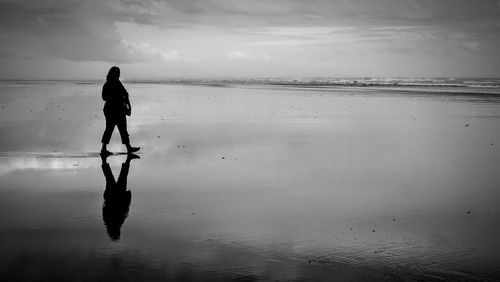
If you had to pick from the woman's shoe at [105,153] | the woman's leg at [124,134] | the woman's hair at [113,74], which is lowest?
the woman's shoe at [105,153]

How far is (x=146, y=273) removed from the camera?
4.85 metres

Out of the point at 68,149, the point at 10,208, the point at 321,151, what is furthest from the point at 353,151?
the point at 10,208

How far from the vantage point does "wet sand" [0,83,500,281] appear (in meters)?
5.07

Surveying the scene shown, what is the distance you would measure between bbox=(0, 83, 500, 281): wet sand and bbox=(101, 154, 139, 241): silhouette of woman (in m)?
0.05

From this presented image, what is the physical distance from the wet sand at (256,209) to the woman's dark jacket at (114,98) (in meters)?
0.98

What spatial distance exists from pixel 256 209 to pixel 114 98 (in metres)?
7.06

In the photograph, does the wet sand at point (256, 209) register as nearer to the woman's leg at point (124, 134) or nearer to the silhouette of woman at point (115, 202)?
the silhouette of woman at point (115, 202)

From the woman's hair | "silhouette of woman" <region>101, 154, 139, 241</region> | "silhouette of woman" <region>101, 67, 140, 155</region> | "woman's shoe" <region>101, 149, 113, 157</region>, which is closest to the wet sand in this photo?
"silhouette of woman" <region>101, 154, 139, 241</region>

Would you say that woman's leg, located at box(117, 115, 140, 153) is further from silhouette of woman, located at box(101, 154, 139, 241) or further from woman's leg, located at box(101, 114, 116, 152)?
silhouette of woman, located at box(101, 154, 139, 241)

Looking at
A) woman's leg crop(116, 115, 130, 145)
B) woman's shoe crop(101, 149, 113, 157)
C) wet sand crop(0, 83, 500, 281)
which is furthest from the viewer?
woman's leg crop(116, 115, 130, 145)

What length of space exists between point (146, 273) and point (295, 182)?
15.1 feet

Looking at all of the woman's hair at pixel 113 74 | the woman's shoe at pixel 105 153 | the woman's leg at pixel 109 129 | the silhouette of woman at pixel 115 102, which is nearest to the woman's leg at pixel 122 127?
the silhouette of woman at pixel 115 102

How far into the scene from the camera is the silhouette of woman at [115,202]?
6.38 metres

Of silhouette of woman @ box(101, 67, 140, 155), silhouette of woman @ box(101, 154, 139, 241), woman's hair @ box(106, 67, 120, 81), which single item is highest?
woman's hair @ box(106, 67, 120, 81)
